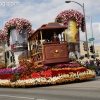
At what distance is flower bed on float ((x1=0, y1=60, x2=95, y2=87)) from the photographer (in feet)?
58.3

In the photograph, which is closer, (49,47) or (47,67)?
(47,67)

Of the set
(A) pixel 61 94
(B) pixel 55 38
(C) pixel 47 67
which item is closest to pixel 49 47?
(B) pixel 55 38

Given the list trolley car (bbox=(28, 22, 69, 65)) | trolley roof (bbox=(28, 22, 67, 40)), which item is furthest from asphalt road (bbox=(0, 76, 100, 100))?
trolley roof (bbox=(28, 22, 67, 40))

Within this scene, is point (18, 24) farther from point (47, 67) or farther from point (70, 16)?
point (47, 67)

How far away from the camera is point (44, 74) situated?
1795 centimetres

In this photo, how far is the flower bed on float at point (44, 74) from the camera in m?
17.8

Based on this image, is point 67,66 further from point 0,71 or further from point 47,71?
point 0,71

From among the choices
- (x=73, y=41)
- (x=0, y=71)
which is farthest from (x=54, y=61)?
(x=73, y=41)

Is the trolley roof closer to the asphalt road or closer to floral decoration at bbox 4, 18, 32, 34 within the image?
floral decoration at bbox 4, 18, 32, 34

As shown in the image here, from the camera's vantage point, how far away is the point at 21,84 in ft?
59.6

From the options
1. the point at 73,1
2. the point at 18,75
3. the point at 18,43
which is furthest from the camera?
the point at 73,1

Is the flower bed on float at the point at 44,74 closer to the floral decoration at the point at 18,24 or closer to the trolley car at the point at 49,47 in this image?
the trolley car at the point at 49,47

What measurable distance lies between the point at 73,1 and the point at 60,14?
3.21 metres

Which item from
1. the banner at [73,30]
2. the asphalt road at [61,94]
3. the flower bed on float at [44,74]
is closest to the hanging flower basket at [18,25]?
the banner at [73,30]
